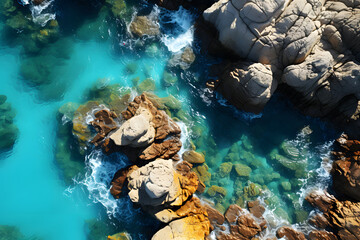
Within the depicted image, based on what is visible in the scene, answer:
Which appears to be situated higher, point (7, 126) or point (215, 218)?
point (7, 126)

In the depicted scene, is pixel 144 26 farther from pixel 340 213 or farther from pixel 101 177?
pixel 340 213

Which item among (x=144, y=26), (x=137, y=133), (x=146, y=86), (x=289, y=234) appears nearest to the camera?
(x=137, y=133)

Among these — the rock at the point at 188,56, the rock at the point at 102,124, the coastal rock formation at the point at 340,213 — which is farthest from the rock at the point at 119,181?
the coastal rock formation at the point at 340,213

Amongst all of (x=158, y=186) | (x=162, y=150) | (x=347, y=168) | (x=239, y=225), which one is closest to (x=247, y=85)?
(x=162, y=150)

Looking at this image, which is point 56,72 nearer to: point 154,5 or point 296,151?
point 154,5

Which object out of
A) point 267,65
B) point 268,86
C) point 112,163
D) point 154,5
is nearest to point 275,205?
point 268,86

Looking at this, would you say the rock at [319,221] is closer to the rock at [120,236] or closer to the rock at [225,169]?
the rock at [225,169]

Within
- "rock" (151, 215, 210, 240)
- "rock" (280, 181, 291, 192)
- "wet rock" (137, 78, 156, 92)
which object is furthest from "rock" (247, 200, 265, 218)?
"wet rock" (137, 78, 156, 92)
